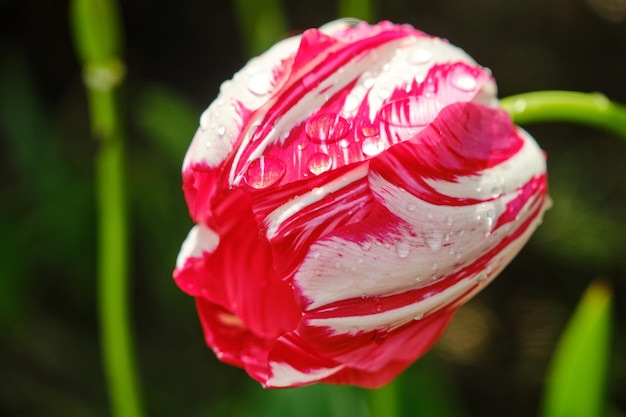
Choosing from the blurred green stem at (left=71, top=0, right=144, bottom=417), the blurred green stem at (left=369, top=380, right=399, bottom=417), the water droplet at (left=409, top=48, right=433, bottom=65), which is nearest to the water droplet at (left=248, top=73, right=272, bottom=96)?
the water droplet at (left=409, top=48, right=433, bottom=65)

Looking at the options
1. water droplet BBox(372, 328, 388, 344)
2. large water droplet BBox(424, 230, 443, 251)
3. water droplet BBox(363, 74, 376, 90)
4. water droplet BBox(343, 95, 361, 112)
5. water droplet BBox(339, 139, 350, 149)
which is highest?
water droplet BBox(363, 74, 376, 90)

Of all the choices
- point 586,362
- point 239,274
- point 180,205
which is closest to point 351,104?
point 239,274

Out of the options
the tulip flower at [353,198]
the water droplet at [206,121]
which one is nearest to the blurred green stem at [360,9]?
the tulip flower at [353,198]

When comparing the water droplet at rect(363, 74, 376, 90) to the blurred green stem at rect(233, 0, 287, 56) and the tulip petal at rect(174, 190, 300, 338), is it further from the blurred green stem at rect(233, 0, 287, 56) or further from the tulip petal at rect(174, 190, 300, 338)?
the blurred green stem at rect(233, 0, 287, 56)

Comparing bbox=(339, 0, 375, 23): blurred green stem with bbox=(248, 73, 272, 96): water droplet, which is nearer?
bbox=(248, 73, 272, 96): water droplet

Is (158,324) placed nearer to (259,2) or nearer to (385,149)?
(259,2)

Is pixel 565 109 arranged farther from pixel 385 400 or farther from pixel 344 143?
pixel 385 400
